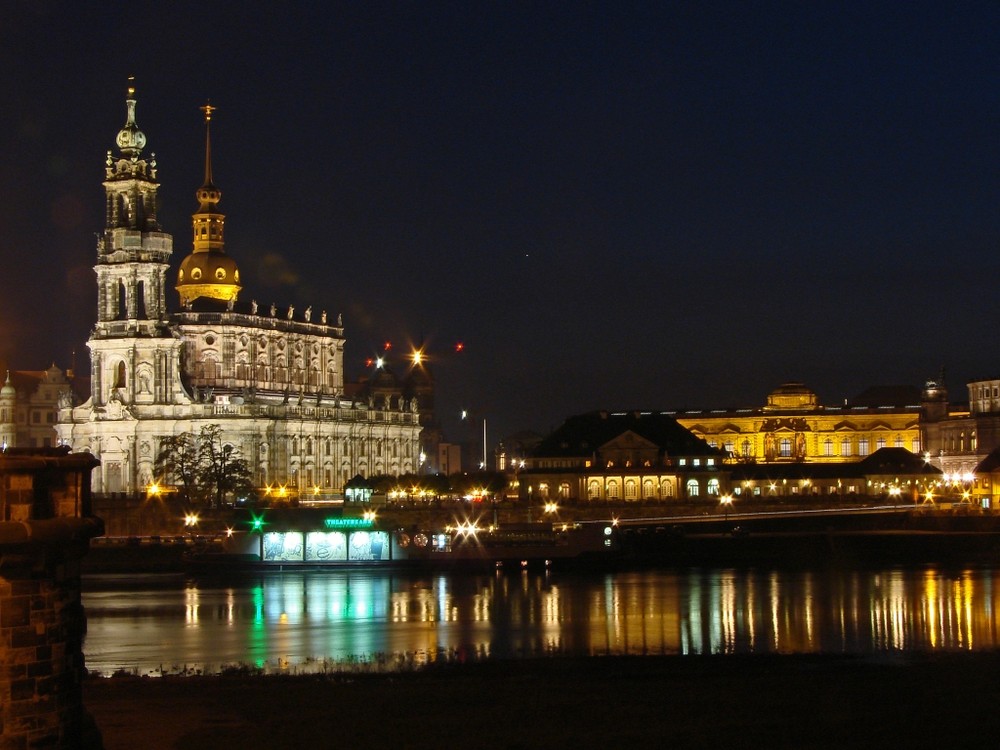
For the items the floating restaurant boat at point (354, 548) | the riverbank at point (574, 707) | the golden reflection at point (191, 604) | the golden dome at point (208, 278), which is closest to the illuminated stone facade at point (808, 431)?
the golden dome at point (208, 278)

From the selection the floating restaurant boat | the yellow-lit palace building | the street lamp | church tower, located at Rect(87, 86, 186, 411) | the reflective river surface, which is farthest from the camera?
the yellow-lit palace building

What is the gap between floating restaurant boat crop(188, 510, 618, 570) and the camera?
8431cm

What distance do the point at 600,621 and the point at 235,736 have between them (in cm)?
2738

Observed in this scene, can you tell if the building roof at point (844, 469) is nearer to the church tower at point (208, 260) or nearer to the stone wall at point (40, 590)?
the church tower at point (208, 260)

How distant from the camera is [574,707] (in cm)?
3359

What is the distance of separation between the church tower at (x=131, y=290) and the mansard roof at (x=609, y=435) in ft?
108

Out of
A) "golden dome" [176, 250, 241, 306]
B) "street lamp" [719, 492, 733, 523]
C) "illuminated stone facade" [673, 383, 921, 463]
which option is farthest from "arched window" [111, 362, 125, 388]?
"illuminated stone facade" [673, 383, 921, 463]

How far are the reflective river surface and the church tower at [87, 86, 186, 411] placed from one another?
36.8m

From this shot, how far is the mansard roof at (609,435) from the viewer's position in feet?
441

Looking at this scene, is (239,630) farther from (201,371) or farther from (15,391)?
(15,391)

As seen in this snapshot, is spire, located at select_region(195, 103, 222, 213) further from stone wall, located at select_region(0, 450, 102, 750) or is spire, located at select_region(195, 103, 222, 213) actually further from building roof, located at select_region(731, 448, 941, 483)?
stone wall, located at select_region(0, 450, 102, 750)

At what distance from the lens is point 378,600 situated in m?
67.2

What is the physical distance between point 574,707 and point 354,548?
52.6 meters

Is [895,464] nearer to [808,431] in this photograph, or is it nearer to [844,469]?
[844,469]
